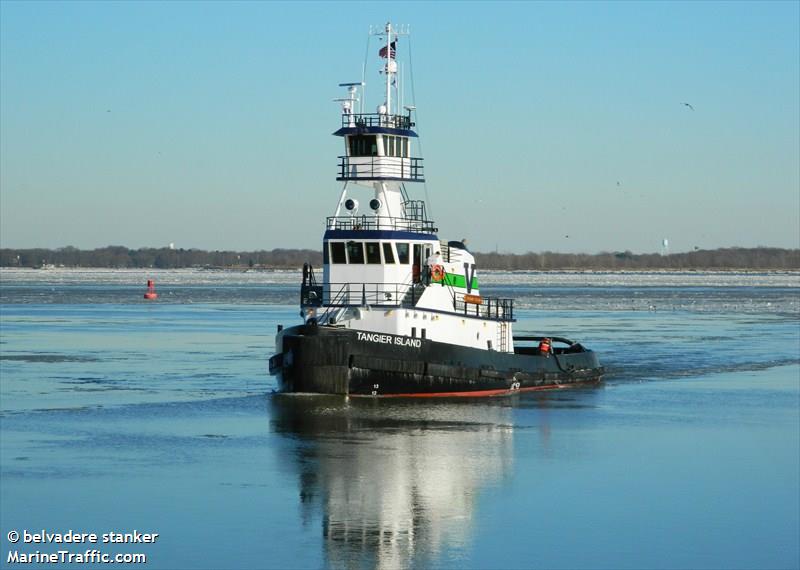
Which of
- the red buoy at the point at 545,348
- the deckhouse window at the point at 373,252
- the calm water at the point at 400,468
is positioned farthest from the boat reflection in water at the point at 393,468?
the red buoy at the point at 545,348

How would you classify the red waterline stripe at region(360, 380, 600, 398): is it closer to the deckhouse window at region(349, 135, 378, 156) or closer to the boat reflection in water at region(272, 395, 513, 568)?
the boat reflection in water at region(272, 395, 513, 568)

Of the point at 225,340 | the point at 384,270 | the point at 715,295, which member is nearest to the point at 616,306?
the point at 715,295

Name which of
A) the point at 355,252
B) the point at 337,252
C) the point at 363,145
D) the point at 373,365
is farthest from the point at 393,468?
the point at 363,145

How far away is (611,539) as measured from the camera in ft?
65.5

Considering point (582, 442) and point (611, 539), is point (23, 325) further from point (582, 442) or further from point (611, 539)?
point (611, 539)

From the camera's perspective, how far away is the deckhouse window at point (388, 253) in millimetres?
36594

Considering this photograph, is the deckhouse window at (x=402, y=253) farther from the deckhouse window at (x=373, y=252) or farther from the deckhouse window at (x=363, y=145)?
the deckhouse window at (x=363, y=145)

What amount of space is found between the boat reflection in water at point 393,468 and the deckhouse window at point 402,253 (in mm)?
4214

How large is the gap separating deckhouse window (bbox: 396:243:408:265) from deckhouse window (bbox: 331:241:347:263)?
1.57 m

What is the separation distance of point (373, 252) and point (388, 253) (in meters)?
0.43

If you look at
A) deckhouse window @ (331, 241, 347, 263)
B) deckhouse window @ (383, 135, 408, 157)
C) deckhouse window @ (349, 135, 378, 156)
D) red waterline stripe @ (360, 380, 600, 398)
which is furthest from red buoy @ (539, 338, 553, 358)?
deckhouse window @ (349, 135, 378, 156)

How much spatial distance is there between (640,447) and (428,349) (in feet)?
28.3

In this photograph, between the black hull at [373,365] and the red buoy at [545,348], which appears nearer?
the black hull at [373,365]

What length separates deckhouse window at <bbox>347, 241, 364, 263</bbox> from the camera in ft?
120
